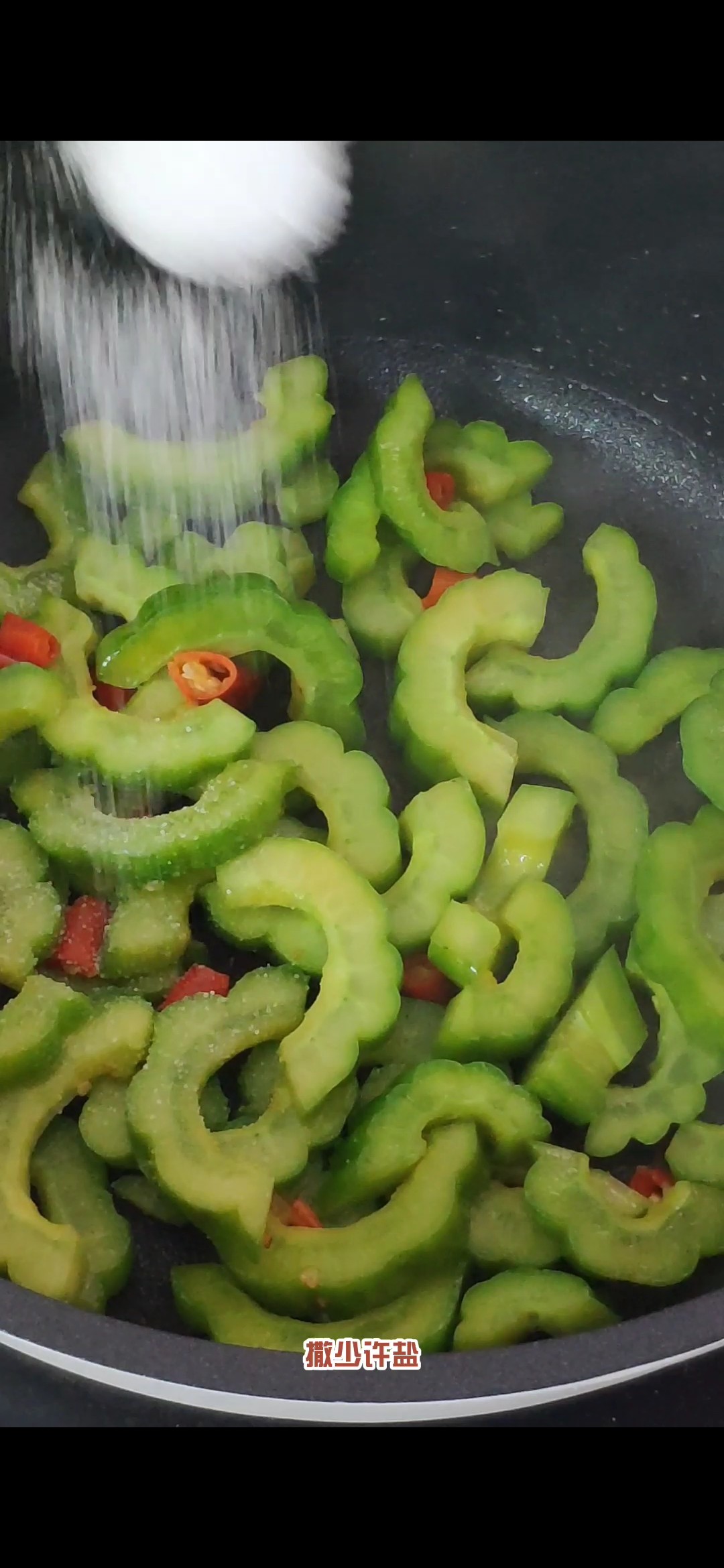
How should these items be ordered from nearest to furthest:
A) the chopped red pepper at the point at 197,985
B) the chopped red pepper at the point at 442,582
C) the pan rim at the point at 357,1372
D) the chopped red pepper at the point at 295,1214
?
the pan rim at the point at 357,1372
the chopped red pepper at the point at 295,1214
the chopped red pepper at the point at 197,985
the chopped red pepper at the point at 442,582

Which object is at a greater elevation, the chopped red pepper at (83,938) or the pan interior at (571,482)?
the pan interior at (571,482)

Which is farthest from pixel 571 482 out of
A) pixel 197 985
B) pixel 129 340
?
pixel 197 985

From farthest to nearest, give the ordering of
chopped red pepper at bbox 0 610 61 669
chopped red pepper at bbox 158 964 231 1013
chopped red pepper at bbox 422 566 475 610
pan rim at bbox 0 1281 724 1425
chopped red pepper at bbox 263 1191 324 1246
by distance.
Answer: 1. chopped red pepper at bbox 422 566 475 610
2. chopped red pepper at bbox 0 610 61 669
3. chopped red pepper at bbox 158 964 231 1013
4. chopped red pepper at bbox 263 1191 324 1246
5. pan rim at bbox 0 1281 724 1425

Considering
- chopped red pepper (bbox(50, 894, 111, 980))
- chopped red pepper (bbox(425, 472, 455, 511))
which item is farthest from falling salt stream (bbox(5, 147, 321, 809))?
chopped red pepper (bbox(50, 894, 111, 980))

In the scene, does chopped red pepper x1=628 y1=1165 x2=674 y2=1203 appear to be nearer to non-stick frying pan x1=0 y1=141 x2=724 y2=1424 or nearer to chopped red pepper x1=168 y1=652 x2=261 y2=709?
non-stick frying pan x1=0 y1=141 x2=724 y2=1424

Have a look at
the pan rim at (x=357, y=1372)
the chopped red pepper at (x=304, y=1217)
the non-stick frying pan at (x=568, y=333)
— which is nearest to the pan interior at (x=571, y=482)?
the non-stick frying pan at (x=568, y=333)

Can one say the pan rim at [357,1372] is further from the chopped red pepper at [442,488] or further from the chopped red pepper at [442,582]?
Answer: the chopped red pepper at [442,488]
